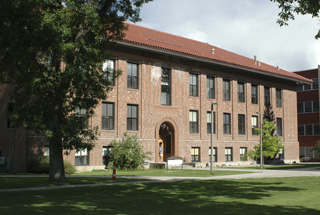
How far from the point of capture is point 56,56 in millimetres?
17172

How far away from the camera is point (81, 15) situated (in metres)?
18.2

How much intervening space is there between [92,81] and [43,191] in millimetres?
5385

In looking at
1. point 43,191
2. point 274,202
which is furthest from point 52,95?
point 274,202

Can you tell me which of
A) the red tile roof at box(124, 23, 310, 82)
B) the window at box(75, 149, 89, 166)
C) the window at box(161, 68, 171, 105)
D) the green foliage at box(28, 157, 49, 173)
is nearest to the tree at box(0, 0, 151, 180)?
the green foliage at box(28, 157, 49, 173)

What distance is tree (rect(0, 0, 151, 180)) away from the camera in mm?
15805

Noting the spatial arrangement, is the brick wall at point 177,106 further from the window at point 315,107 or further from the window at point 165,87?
the window at point 315,107

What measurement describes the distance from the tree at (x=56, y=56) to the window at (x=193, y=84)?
19.3 m

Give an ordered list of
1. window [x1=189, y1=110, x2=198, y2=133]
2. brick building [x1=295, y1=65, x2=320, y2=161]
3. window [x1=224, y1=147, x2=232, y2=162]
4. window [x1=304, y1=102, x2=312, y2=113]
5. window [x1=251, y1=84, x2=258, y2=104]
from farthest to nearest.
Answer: window [x1=304, y1=102, x2=312, y2=113] < brick building [x1=295, y1=65, x2=320, y2=161] < window [x1=251, y1=84, x2=258, y2=104] < window [x1=224, y1=147, x2=232, y2=162] < window [x1=189, y1=110, x2=198, y2=133]

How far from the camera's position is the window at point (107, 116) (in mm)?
32719

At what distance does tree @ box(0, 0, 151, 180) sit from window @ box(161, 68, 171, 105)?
16.5 m

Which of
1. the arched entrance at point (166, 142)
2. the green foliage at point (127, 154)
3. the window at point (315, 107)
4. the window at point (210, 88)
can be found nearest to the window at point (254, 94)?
the window at point (210, 88)

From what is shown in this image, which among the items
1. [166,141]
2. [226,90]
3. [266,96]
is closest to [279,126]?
[266,96]

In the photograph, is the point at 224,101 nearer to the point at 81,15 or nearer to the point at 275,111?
the point at 275,111

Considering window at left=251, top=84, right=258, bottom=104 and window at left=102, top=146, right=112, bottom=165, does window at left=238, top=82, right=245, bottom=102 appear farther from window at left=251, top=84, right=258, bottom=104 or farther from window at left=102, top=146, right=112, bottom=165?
window at left=102, top=146, right=112, bottom=165
